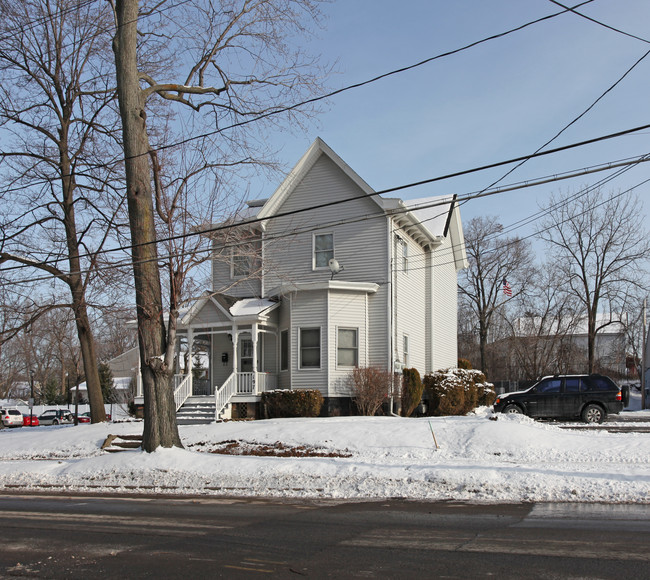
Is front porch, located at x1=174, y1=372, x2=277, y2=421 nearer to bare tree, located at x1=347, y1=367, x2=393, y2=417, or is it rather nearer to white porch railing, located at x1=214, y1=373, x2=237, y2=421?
white porch railing, located at x1=214, y1=373, x2=237, y2=421

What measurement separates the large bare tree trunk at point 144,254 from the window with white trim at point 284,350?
9.48m

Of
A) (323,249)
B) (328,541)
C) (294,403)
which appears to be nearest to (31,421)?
(294,403)

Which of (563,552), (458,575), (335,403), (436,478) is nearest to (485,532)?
(563,552)

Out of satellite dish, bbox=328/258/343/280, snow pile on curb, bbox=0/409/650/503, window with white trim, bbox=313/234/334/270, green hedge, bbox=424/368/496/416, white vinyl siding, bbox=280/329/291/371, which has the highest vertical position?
window with white trim, bbox=313/234/334/270

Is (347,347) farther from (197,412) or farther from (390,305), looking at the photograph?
(197,412)

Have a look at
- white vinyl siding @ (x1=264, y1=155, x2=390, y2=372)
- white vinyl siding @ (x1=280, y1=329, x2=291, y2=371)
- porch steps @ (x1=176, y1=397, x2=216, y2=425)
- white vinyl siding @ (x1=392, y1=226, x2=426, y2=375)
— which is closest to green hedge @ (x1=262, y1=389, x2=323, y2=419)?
white vinyl siding @ (x1=264, y1=155, x2=390, y2=372)

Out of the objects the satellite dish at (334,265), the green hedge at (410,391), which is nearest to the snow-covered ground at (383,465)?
the green hedge at (410,391)

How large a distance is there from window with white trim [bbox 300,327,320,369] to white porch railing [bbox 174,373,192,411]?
14.2 feet

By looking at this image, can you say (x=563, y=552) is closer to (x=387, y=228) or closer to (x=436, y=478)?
(x=436, y=478)

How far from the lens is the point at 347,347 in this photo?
2391cm

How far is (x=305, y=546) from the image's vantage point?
7207 millimetres

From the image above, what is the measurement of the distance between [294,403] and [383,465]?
9943mm

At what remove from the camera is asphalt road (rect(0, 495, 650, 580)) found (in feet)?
20.2

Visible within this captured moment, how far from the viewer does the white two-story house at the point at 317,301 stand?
23641mm
